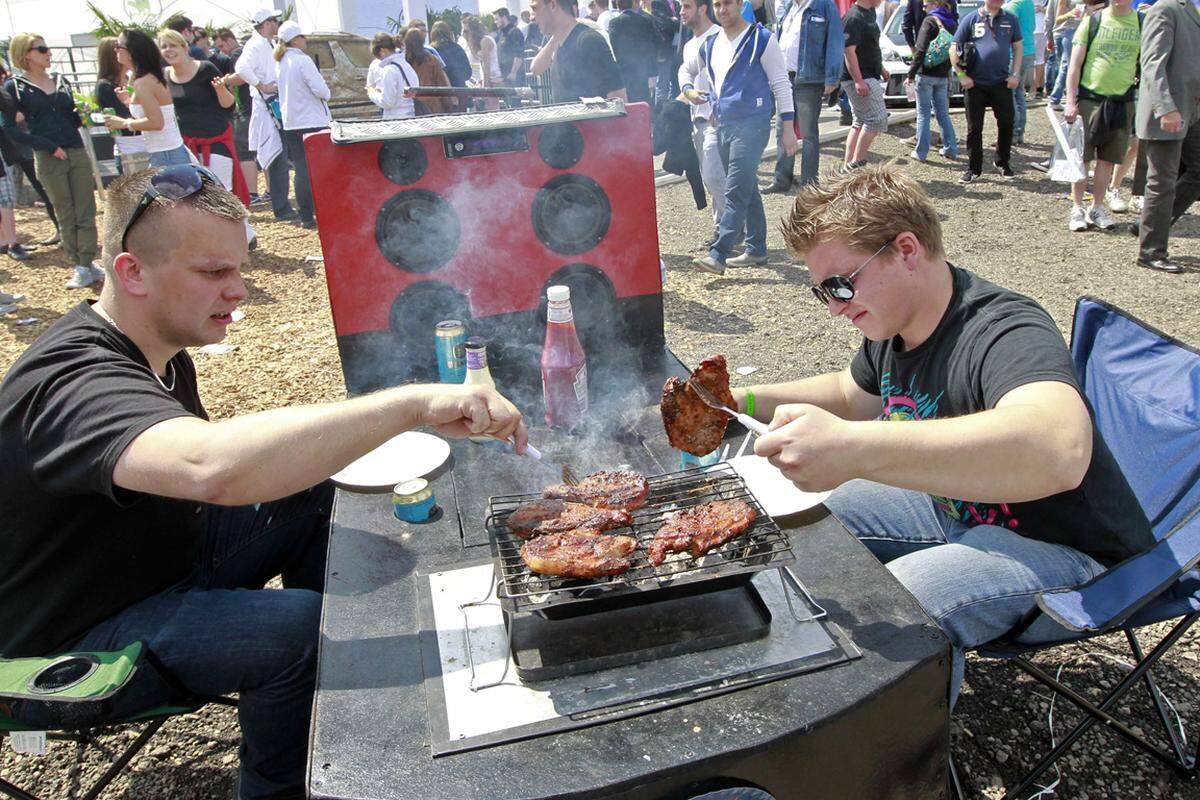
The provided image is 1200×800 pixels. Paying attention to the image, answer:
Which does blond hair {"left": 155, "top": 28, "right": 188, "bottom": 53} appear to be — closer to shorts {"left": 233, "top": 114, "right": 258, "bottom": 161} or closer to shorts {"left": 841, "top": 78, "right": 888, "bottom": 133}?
shorts {"left": 233, "top": 114, "right": 258, "bottom": 161}

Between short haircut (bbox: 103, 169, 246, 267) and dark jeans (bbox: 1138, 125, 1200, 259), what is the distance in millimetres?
7312

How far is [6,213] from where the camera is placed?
9453mm

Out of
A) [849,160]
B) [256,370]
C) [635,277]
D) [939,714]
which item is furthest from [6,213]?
[939,714]

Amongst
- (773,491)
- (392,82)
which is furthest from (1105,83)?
(392,82)

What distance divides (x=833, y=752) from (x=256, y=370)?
5.75m

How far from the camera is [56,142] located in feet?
26.9

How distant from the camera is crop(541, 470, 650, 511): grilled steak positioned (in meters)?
2.14

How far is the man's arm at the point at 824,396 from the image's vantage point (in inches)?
114

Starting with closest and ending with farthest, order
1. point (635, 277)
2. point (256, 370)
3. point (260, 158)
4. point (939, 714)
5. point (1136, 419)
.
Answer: point (939, 714) < point (1136, 419) < point (635, 277) < point (256, 370) < point (260, 158)

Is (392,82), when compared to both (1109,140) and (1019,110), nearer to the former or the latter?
(1109,140)

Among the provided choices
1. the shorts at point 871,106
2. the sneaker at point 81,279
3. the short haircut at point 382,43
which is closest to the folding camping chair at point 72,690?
the sneaker at point 81,279

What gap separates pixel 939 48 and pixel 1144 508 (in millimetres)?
9500

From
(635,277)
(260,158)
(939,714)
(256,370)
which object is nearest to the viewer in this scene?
(939,714)

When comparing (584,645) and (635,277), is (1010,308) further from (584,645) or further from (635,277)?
(635,277)
